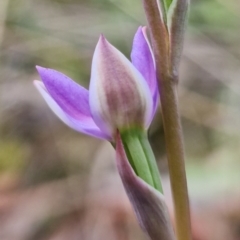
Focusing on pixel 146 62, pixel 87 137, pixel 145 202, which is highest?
pixel 146 62

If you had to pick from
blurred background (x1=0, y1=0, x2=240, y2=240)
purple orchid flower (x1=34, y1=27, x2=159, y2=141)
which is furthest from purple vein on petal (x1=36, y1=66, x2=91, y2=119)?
blurred background (x1=0, y1=0, x2=240, y2=240)

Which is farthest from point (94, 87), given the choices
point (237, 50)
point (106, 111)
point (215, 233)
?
point (237, 50)

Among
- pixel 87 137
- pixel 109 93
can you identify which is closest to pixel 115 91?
pixel 109 93

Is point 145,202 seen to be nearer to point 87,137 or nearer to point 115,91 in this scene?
point 115,91

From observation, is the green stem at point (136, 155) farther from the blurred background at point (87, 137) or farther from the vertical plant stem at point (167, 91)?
the blurred background at point (87, 137)

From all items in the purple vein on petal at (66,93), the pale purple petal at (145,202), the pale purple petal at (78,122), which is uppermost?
the purple vein on petal at (66,93)

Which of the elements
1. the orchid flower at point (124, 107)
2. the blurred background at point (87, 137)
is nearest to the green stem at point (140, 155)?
the orchid flower at point (124, 107)

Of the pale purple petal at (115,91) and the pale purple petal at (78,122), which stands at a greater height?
the pale purple petal at (115,91)

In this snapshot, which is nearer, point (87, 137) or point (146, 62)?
point (146, 62)
